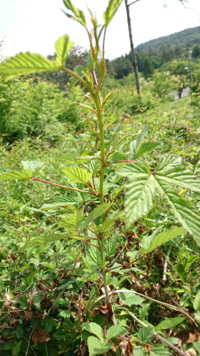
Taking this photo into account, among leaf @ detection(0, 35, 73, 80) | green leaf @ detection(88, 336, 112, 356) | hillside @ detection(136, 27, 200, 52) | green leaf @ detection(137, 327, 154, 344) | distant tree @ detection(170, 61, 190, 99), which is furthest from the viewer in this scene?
hillside @ detection(136, 27, 200, 52)

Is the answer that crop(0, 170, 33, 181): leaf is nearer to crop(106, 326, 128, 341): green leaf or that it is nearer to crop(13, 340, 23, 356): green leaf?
crop(106, 326, 128, 341): green leaf

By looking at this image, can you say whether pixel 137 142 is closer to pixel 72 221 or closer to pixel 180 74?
pixel 72 221

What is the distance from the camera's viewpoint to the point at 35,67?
40cm

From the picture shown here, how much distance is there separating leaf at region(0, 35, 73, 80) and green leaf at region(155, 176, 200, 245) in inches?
13.7

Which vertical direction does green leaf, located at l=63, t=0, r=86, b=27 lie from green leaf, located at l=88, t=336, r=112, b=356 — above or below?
above

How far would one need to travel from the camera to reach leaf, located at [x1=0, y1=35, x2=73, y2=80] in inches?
14.8

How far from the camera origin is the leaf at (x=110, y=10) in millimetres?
438

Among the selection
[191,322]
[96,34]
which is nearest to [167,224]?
[191,322]

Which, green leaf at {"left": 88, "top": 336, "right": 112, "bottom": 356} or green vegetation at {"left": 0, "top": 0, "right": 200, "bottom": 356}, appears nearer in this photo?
green vegetation at {"left": 0, "top": 0, "right": 200, "bottom": 356}

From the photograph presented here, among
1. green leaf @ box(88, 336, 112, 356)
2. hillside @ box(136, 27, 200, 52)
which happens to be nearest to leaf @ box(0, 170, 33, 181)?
green leaf @ box(88, 336, 112, 356)

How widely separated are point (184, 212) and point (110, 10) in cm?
48

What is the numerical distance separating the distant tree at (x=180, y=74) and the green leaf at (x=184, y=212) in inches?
1583

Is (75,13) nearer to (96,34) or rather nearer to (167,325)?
(96,34)

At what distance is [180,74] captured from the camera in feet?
115
